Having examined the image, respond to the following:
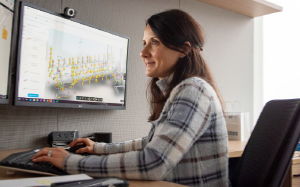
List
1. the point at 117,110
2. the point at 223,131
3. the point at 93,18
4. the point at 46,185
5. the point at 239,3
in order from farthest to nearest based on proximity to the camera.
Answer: the point at 239,3
the point at 117,110
the point at 93,18
the point at 223,131
the point at 46,185

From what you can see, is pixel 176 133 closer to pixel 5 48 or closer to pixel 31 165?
pixel 31 165

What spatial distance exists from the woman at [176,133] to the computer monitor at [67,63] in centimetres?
35

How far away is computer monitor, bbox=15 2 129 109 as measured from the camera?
4.14 feet

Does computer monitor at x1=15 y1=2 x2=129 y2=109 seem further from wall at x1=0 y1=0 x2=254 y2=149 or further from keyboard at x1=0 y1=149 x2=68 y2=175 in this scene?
keyboard at x1=0 y1=149 x2=68 y2=175

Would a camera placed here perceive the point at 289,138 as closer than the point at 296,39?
Yes

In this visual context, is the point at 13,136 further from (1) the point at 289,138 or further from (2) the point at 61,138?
(1) the point at 289,138

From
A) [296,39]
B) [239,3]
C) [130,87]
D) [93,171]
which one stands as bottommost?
[93,171]

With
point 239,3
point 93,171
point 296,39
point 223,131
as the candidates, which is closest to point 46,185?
point 93,171

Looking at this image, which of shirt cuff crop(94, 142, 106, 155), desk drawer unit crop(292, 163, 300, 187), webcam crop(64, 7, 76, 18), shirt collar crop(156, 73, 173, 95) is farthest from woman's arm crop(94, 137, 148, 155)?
desk drawer unit crop(292, 163, 300, 187)

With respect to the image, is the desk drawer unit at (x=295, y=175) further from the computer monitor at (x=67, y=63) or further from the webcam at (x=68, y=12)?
the webcam at (x=68, y=12)

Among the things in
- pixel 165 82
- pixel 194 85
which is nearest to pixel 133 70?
pixel 165 82

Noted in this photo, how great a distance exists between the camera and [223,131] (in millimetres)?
925

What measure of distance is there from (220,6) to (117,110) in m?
1.38

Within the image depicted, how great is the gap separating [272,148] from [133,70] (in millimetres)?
1296
